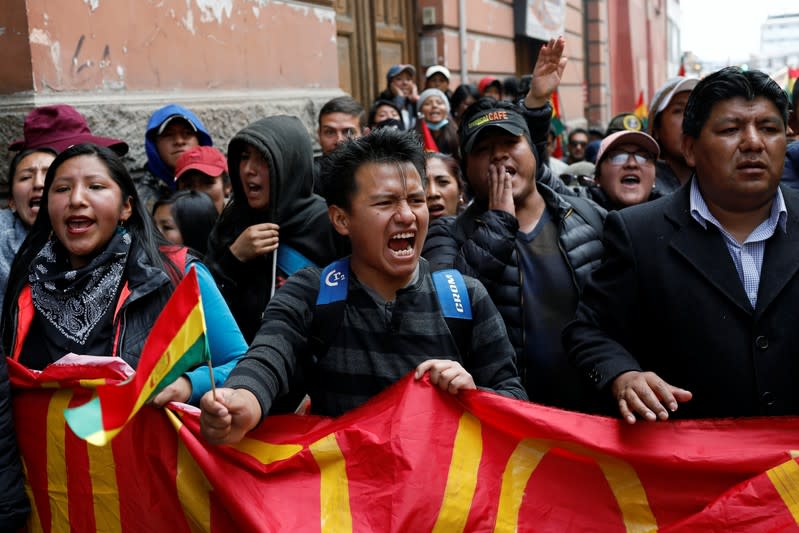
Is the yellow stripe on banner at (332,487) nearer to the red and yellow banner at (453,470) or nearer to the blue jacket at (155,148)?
the red and yellow banner at (453,470)

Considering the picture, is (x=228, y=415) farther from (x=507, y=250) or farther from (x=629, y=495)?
(x=507, y=250)

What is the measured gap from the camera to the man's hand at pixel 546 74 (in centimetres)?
380

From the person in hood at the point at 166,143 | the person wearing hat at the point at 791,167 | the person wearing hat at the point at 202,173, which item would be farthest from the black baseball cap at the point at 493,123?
the person in hood at the point at 166,143

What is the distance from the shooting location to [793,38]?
12086 mm

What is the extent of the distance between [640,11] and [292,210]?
2363 centimetres

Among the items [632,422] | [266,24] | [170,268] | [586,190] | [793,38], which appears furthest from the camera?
[793,38]

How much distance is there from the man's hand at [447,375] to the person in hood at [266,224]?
1278mm

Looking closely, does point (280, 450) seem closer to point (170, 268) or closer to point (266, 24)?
point (170, 268)

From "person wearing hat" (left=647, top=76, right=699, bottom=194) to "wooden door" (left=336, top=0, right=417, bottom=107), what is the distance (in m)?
5.19

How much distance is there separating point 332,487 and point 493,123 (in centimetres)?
149

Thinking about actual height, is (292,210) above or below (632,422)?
above

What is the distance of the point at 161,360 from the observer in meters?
2.04

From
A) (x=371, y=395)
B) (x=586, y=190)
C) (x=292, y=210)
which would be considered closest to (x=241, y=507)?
(x=371, y=395)

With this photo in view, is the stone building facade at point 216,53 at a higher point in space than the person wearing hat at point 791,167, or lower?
higher
